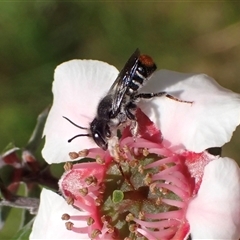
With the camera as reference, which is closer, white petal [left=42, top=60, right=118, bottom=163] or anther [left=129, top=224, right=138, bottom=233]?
anther [left=129, top=224, right=138, bottom=233]

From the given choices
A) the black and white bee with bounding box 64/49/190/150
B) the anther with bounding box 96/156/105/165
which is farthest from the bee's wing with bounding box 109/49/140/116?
the anther with bounding box 96/156/105/165

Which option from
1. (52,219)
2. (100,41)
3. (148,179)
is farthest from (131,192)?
(100,41)

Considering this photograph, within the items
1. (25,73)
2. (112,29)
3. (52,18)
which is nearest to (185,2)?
(112,29)

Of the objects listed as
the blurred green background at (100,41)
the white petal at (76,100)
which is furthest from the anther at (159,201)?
the blurred green background at (100,41)

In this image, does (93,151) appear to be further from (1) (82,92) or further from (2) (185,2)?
(2) (185,2)

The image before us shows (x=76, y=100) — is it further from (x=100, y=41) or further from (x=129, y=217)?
(x=100, y=41)

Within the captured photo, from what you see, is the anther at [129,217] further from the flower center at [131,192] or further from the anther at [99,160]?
the anther at [99,160]

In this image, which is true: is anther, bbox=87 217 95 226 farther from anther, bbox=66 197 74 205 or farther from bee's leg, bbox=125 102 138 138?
bee's leg, bbox=125 102 138 138

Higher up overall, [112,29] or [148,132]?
[112,29]
